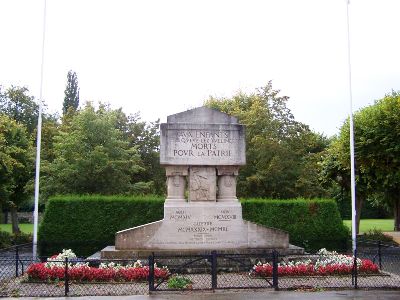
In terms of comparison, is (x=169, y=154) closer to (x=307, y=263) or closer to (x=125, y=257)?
(x=125, y=257)

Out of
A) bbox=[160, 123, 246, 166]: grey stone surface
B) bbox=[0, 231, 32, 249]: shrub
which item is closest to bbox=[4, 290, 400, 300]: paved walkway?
bbox=[160, 123, 246, 166]: grey stone surface

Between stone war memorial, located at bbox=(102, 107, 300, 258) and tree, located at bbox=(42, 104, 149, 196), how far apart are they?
41.6 feet

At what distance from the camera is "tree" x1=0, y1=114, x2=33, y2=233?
28609mm

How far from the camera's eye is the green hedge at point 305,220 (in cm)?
2241

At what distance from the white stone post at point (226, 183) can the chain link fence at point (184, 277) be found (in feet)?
8.34

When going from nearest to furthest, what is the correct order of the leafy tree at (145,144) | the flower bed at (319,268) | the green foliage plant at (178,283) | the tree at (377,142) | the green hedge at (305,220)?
the green foliage plant at (178,283) → the flower bed at (319,268) → the green hedge at (305,220) → the tree at (377,142) → the leafy tree at (145,144)

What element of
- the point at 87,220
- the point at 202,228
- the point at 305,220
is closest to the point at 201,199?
the point at 202,228

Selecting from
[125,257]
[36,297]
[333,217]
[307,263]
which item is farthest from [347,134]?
[36,297]

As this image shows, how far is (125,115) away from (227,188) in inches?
1029

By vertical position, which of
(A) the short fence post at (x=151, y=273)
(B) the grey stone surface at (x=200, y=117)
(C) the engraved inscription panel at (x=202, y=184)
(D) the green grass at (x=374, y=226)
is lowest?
(D) the green grass at (x=374, y=226)

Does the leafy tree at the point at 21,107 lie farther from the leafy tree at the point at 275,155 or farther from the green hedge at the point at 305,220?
the green hedge at the point at 305,220

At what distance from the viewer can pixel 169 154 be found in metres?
18.7

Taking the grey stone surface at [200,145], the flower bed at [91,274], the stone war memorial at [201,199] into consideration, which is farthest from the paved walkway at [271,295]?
the grey stone surface at [200,145]

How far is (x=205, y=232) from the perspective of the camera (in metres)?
18.2
